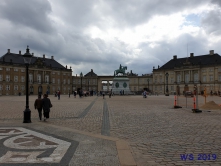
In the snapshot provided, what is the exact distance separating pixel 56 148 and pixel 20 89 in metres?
81.8

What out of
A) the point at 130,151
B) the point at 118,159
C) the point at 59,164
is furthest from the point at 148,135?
the point at 59,164

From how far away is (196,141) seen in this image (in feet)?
22.5

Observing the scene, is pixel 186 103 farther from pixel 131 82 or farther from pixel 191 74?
pixel 131 82

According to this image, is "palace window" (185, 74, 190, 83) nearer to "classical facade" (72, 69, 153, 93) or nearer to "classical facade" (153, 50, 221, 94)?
"classical facade" (153, 50, 221, 94)

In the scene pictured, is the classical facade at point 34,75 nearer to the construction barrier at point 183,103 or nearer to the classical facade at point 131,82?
the classical facade at point 131,82

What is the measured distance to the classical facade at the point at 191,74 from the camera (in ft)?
249

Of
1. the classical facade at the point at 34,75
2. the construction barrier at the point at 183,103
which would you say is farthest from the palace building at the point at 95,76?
the construction barrier at the point at 183,103

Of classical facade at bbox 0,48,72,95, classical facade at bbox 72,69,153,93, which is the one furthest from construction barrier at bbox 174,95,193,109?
classical facade at bbox 72,69,153,93

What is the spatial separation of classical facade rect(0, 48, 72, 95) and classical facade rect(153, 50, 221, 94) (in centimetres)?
4234

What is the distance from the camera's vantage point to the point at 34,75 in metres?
85.8

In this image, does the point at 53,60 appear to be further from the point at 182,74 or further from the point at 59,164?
the point at 59,164

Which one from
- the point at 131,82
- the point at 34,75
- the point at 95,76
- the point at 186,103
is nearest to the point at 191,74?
the point at 131,82

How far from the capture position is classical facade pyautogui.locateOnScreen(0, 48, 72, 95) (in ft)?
252

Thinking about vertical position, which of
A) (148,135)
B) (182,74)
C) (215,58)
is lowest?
(148,135)
